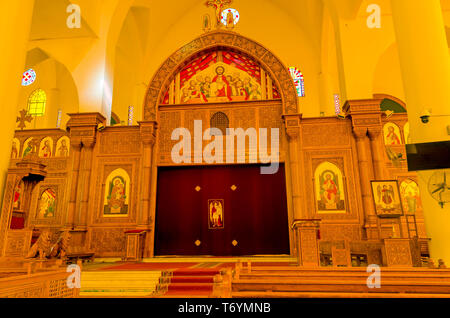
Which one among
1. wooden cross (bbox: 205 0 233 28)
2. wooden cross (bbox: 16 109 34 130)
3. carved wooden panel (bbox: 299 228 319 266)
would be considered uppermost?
wooden cross (bbox: 205 0 233 28)

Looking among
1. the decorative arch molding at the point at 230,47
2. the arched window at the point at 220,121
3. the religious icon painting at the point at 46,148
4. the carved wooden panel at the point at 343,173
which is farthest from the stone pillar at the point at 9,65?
the carved wooden panel at the point at 343,173

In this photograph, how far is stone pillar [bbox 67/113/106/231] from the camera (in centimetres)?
987

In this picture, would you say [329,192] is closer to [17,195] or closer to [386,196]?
[386,196]

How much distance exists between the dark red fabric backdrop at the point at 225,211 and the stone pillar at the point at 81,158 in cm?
220

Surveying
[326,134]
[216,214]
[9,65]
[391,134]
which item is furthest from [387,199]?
[9,65]

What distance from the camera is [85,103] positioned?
10.6 metres

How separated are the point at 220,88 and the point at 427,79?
614 cm

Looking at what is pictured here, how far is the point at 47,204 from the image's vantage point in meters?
10.2

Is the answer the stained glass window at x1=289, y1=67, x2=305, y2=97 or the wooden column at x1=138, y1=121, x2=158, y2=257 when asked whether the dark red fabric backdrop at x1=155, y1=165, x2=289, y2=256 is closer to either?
the wooden column at x1=138, y1=121, x2=158, y2=257

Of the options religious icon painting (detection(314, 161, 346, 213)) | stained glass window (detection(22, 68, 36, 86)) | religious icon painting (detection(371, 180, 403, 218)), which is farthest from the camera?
stained glass window (detection(22, 68, 36, 86))

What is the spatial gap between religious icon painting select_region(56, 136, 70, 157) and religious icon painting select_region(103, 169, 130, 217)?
177 cm

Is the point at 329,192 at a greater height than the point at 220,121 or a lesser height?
lesser

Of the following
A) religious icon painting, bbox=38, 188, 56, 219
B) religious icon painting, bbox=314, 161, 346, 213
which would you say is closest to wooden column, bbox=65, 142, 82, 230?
religious icon painting, bbox=38, 188, 56, 219
